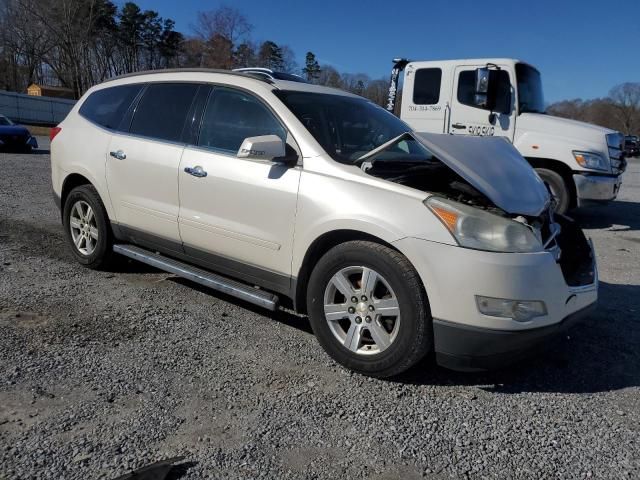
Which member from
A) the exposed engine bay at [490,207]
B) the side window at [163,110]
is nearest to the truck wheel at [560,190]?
the exposed engine bay at [490,207]

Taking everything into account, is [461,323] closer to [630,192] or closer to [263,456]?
[263,456]

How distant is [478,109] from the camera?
8.72m

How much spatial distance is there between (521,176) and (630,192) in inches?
506

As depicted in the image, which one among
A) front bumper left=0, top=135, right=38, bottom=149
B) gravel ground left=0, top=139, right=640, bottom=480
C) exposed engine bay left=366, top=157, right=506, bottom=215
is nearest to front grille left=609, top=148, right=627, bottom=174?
gravel ground left=0, top=139, right=640, bottom=480

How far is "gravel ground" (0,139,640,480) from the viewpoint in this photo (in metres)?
2.43

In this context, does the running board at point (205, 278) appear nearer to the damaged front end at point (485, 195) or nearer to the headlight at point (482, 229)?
the damaged front end at point (485, 195)

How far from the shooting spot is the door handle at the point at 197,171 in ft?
12.8

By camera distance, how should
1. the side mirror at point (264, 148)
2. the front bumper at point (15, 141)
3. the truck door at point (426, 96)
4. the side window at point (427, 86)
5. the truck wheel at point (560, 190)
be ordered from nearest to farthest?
the side mirror at point (264, 148) < the truck wheel at point (560, 190) < the truck door at point (426, 96) < the side window at point (427, 86) < the front bumper at point (15, 141)

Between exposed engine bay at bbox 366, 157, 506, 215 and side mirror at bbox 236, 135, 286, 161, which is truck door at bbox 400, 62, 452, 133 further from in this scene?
side mirror at bbox 236, 135, 286, 161

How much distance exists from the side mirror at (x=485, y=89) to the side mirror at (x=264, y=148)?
576 cm

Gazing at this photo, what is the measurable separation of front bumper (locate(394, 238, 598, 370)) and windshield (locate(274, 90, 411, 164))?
100cm

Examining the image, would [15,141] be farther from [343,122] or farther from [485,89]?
[343,122]

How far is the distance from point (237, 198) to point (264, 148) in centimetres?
49

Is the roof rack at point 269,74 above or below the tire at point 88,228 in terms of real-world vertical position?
above
